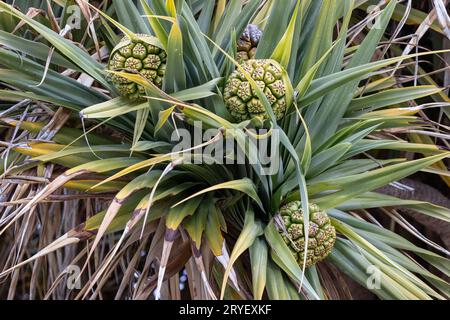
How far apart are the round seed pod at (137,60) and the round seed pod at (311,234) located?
1.13 feet

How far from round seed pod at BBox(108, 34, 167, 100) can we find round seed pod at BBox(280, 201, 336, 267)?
343mm

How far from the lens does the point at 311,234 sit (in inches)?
44.4

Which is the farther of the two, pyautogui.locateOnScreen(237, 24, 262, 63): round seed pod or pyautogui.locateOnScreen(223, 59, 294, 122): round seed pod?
pyautogui.locateOnScreen(237, 24, 262, 63): round seed pod

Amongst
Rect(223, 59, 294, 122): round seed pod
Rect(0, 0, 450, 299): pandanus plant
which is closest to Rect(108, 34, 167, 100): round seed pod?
Rect(0, 0, 450, 299): pandanus plant

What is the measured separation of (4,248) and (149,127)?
118 centimetres

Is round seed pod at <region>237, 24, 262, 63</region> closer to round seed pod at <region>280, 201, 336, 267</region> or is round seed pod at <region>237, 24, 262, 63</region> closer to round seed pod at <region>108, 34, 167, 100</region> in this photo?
round seed pod at <region>108, 34, 167, 100</region>

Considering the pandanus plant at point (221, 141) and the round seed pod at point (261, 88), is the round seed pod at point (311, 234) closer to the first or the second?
the pandanus plant at point (221, 141)

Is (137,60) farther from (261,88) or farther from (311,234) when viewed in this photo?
(311,234)

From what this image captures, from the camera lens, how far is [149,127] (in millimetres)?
1235

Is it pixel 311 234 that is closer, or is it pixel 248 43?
pixel 311 234

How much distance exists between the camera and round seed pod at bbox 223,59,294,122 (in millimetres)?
1135

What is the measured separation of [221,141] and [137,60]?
8.1 inches

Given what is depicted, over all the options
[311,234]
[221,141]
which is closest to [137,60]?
[221,141]
